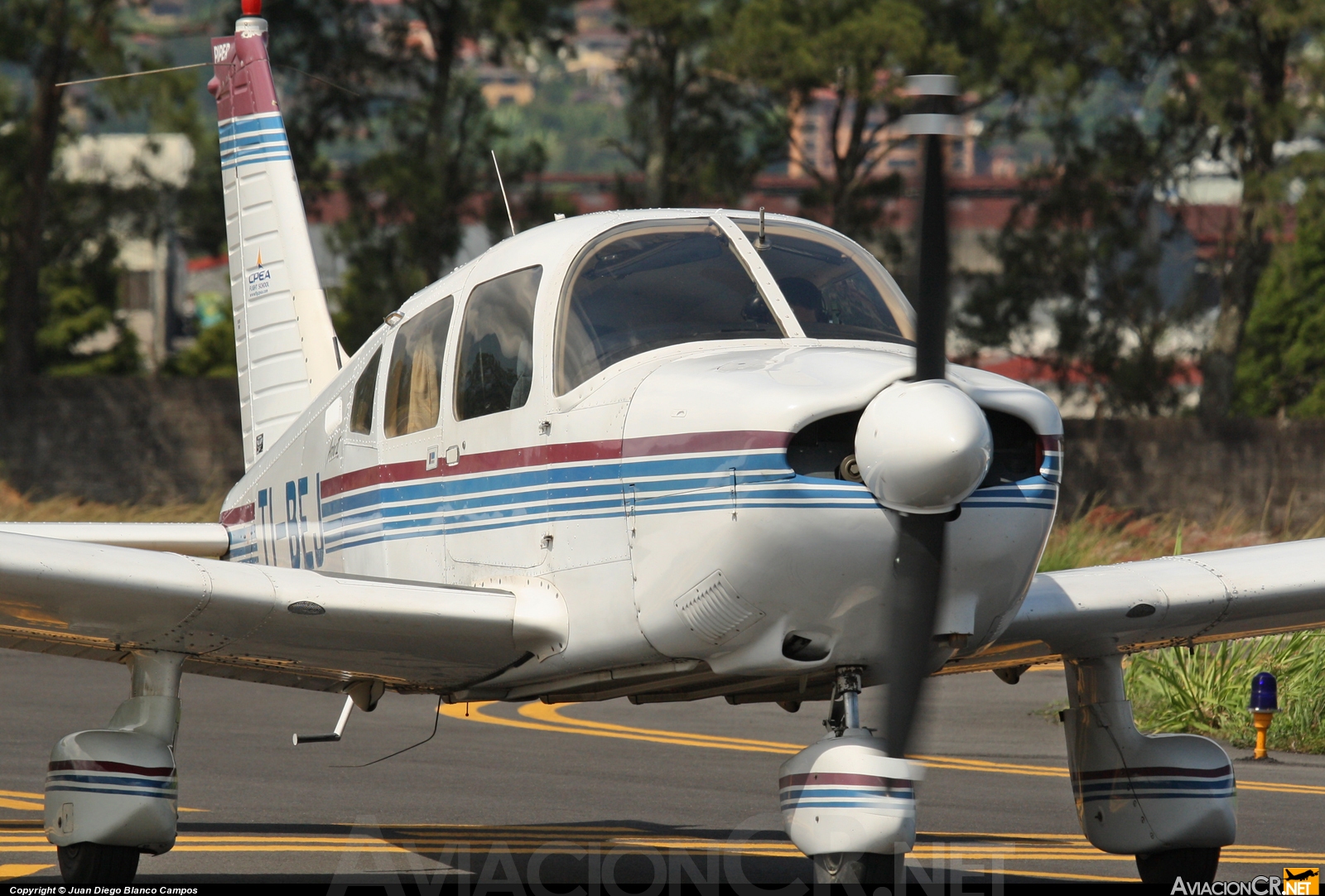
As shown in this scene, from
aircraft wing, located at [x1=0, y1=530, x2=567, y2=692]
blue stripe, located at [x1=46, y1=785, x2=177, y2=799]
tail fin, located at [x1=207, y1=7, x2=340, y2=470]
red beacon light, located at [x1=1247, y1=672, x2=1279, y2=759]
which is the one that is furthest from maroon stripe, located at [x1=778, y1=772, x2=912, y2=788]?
red beacon light, located at [x1=1247, y1=672, x2=1279, y2=759]

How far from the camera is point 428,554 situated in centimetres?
755

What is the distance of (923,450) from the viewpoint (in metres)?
5.38

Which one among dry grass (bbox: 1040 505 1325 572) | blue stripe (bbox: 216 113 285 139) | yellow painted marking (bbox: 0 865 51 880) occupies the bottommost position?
dry grass (bbox: 1040 505 1325 572)

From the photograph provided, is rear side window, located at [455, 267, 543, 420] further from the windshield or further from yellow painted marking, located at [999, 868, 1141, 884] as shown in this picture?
yellow painted marking, located at [999, 868, 1141, 884]

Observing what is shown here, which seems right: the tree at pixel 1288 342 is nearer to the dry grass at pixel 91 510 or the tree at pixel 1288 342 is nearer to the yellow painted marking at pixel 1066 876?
the dry grass at pixel 91 510

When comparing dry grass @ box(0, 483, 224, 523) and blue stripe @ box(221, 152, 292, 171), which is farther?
dry grass @ box(0, 483, 224, 523)

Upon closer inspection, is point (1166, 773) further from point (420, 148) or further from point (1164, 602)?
point (420, 148)

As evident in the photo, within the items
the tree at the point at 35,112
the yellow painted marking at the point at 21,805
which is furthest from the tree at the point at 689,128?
the yellow painted marking at the point at 21,805

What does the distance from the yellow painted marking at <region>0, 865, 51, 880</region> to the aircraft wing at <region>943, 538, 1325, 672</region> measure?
4.04 metres

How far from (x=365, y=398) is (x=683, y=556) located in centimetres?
265

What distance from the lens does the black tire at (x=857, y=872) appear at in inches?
228

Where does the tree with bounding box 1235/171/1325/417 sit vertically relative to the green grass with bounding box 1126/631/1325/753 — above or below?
below

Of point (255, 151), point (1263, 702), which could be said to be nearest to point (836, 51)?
point (255, 151)

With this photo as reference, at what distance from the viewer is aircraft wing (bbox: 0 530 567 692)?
21.4 ft
